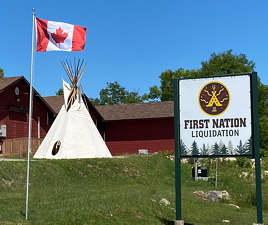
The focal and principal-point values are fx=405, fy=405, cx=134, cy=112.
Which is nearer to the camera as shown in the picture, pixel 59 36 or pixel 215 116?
pixel 215 116

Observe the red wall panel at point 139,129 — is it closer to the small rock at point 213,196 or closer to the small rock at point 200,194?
the small rock at point 200,194

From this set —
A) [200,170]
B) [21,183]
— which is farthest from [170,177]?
[21,183]

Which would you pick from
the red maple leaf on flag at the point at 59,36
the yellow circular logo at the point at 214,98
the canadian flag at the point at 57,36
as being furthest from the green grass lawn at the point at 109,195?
the red maple leaf on flag at the point at 59,36

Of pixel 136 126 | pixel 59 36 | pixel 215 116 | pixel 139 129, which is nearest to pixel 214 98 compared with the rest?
Answer: pixel 215 116

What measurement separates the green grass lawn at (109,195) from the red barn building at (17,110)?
11678mm

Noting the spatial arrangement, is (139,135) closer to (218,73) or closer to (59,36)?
(218,73)

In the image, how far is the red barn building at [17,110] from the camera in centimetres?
3284

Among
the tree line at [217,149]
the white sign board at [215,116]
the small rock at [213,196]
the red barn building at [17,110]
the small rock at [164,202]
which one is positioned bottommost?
the small rock at [213,196]

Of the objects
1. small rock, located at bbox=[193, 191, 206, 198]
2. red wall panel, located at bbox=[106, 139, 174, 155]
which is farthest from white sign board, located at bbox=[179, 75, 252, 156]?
red wall panel, located at bbox=[106, 139, 174, 155]

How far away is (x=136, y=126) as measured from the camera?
42375 mm

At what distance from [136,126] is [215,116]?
3047cm

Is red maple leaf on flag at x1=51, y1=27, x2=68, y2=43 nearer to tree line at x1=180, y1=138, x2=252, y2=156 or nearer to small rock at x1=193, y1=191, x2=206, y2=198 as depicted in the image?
tree line at x1=180, y1=138, x2=252, y2=156

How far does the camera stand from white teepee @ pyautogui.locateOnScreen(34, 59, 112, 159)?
89.5 ft

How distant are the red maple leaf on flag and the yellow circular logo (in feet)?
14.8
